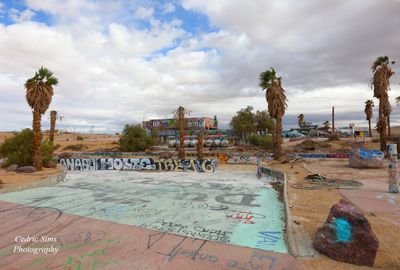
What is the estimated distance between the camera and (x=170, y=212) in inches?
393

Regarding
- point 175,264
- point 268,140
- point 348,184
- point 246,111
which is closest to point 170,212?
point 175,264

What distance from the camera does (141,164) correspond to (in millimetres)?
28938

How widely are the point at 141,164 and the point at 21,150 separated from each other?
40.6 ft

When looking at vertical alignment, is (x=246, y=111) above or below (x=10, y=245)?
above

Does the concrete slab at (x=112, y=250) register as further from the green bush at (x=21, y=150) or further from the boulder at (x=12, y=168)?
the green bush at (x=21, y=150)

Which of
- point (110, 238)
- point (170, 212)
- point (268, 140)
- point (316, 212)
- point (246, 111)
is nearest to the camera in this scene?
point (110, 238)

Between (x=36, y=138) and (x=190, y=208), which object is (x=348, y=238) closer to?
(x=190, y=208)

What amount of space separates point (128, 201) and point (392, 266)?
35.1 ft

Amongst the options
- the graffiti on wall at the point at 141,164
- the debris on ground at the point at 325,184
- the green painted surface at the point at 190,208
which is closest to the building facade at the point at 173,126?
the graffiti on wall at the point at 141,164

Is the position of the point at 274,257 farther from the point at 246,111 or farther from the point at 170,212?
the point at 246,111

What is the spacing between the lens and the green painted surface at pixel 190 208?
7477 millimetres

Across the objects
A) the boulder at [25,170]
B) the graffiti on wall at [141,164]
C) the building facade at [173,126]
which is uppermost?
the building facade at [173,126]

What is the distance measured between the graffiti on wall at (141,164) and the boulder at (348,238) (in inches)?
795

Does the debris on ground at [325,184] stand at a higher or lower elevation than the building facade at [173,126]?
lower
